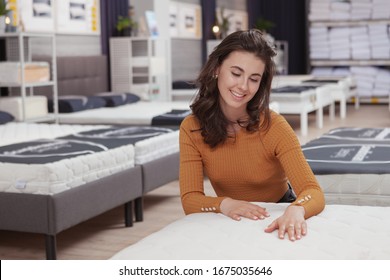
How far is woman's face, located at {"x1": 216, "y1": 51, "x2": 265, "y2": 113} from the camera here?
70.8 inches

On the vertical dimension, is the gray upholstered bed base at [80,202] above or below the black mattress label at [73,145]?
below

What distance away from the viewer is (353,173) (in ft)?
8.94

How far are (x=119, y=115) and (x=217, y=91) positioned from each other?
3.26 meters

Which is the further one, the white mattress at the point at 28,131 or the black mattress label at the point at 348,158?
the white mattress at the point at 28,131

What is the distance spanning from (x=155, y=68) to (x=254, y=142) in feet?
17.3

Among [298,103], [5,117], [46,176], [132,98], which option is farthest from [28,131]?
[298,103]

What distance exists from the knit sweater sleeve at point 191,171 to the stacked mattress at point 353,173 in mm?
988

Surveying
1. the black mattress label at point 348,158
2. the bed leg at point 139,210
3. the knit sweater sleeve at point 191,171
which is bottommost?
the bed leg at point 139,210

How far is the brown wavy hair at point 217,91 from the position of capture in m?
1.82

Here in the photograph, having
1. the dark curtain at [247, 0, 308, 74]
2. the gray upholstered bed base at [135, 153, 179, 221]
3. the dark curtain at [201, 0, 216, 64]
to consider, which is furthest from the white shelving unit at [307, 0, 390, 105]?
the gray upholstered bed base at [135, 153, 179, 221]

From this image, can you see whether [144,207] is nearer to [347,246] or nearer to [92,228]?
[92,228]

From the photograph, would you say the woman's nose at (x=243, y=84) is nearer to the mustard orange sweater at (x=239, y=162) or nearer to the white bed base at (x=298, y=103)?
the mustard orange sweater at (x=239, y=162)

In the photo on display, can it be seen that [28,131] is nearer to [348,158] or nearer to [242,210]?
[348,158]

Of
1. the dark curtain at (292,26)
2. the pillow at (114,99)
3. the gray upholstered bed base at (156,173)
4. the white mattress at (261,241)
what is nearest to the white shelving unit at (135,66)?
the pillow at (114,99)
